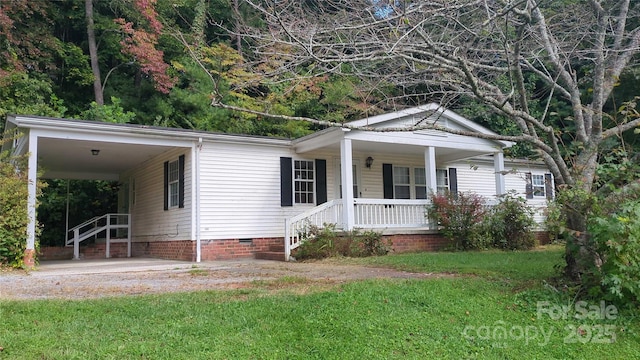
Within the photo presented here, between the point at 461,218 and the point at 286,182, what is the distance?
16.2 feet

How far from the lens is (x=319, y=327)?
15.6 ft

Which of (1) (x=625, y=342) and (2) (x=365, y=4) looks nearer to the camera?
(1) (x=625, y=342)

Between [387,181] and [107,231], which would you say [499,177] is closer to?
[387,181]

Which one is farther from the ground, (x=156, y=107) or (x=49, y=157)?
(x=156, y=107)

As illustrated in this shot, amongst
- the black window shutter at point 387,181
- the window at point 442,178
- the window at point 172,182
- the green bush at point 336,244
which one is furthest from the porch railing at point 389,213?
the window at point 172,182

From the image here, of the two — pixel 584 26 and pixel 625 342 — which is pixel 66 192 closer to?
pixel 584 26

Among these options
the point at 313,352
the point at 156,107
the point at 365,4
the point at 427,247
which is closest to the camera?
the point at 313,352

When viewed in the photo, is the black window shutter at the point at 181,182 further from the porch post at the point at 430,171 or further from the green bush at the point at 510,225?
the green bush at the point at 510,225

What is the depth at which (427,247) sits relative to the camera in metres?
14.2

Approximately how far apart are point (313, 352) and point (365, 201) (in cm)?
921

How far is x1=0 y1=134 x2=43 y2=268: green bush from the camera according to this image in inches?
395

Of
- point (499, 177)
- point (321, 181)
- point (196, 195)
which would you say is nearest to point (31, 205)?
point (196, 195)

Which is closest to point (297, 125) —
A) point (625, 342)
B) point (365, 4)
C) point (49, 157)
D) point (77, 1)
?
point (49, 157)

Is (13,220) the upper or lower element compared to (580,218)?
upper
